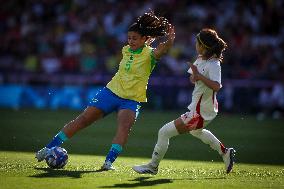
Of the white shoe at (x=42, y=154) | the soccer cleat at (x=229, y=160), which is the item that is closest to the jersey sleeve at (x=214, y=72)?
the soccer cleat at (x=229, y=160)

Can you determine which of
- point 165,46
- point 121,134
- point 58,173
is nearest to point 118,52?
point 165,46

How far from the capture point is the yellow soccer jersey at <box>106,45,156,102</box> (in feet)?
34.5

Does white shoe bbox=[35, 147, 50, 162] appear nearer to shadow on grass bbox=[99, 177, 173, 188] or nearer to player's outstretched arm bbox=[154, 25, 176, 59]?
shadow on grass bbox=[99, 177, 173, 188]

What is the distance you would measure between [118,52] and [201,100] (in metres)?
16.2

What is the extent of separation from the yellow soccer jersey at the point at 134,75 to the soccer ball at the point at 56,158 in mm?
1191

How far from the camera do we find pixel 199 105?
10.1 metres

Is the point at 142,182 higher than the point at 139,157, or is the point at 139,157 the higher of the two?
the point at 139,157

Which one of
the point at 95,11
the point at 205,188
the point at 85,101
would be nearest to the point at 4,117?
the point at 85,101

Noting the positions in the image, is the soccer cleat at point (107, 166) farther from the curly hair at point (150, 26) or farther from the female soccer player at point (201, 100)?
the curly hair at point (150, 26)

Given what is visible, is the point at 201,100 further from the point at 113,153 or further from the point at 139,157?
the point at 139,157

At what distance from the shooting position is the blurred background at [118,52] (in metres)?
24.3

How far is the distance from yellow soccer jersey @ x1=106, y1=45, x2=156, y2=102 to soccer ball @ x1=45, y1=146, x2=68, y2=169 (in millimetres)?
1191

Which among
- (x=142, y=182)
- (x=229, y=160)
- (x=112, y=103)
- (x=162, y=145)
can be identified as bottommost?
(x=142, y=182)

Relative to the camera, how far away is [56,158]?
32.9ft
